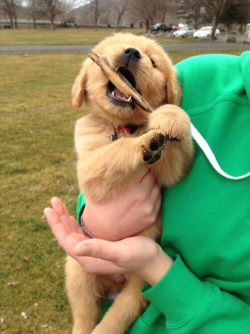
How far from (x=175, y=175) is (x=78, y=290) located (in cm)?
105

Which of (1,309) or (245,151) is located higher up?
(245,151)

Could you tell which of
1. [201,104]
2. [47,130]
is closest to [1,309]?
[201,104]

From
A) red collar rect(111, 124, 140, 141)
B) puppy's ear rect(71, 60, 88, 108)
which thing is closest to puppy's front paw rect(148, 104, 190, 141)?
red collar rect(111, 124, 140, 141)

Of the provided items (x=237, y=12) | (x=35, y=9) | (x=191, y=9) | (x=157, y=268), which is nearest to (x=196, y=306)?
(x=157, y=268)

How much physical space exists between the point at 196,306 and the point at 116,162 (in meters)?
0.73

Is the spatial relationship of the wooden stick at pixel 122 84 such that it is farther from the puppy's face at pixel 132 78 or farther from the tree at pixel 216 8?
the tree at pixel 216 8

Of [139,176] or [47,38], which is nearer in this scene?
[139,176]

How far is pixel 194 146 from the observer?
66.1 inches

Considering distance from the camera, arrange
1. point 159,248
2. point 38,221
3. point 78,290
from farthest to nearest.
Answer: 1. point 38,221
2. point 78,290
3. point 159,248

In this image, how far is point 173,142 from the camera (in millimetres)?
1830

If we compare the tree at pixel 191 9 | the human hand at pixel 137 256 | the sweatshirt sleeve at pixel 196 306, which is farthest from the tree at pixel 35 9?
the sweatshirt sleeve at pixel 196 306

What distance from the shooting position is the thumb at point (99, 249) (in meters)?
1.37

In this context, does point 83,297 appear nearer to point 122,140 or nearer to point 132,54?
point 122,140

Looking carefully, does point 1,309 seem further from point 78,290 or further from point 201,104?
point 201,104
